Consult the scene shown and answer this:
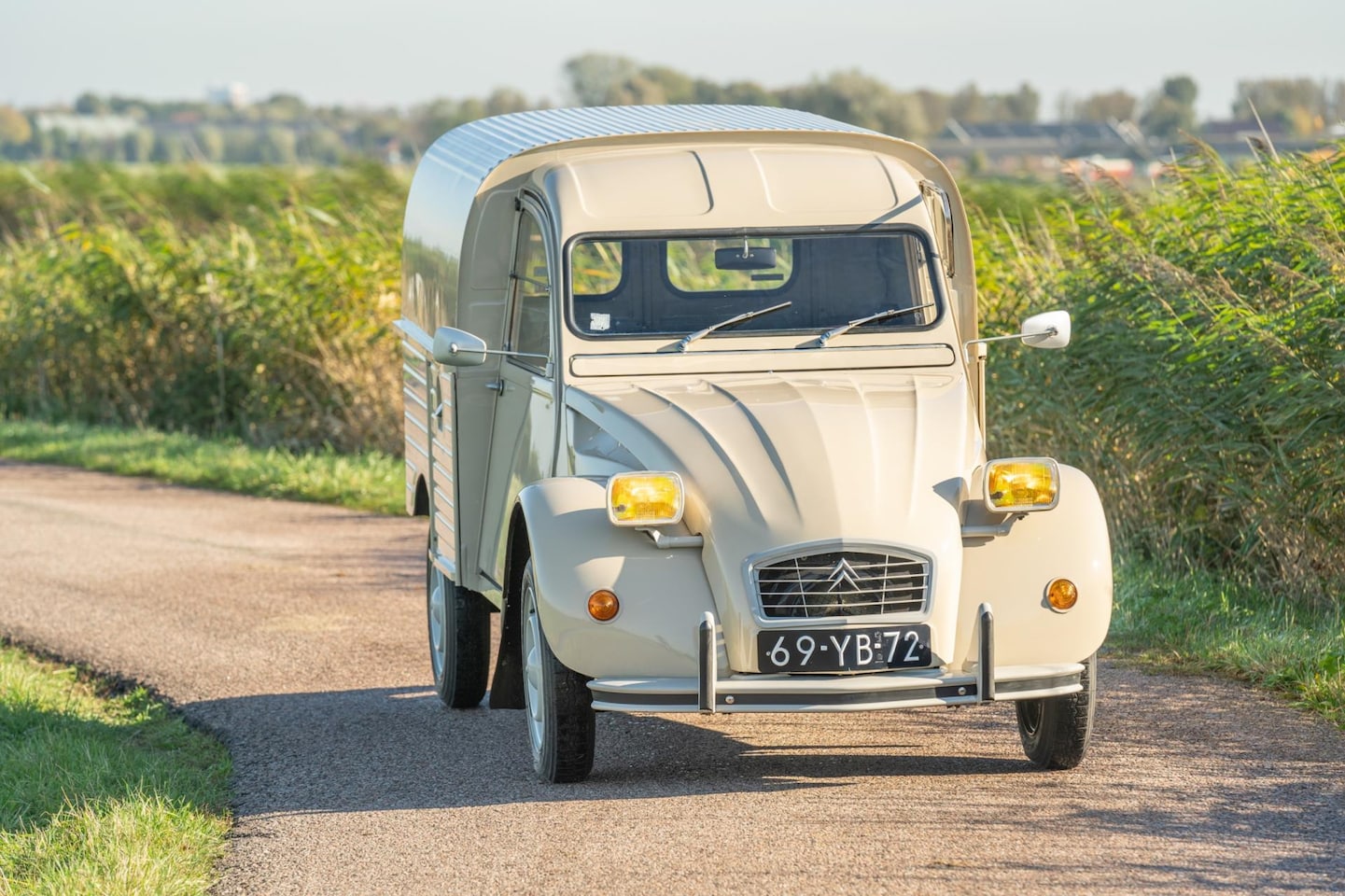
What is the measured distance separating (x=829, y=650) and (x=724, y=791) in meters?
0.75

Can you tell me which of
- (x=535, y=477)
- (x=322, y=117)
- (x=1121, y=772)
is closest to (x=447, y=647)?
(x=535, y=477)

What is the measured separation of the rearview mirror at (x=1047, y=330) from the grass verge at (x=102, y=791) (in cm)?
333

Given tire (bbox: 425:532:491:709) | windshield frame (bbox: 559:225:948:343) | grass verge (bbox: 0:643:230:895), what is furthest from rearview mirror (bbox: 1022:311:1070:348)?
grass verge (bbox: 0:643:230:895)

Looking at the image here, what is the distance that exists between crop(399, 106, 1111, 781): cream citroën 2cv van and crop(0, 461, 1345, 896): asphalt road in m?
0.32

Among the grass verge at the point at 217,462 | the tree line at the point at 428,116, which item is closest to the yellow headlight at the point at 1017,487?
the grass verge at the point at 217,462

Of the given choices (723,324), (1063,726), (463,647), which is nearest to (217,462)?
(463,647)

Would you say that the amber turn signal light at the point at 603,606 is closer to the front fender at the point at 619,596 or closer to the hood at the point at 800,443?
the front fender at the point at 619,596

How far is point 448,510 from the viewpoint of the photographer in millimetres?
7477

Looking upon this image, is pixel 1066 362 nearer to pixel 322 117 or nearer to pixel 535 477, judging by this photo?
pixel 535 477

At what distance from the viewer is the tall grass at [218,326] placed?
646 inches

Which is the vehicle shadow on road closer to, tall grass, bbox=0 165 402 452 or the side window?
the side window

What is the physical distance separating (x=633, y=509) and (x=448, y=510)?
6.52 ft

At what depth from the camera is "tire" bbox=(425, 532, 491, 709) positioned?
7535 mm

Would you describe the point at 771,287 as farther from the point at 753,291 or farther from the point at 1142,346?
the point at 1142,346
